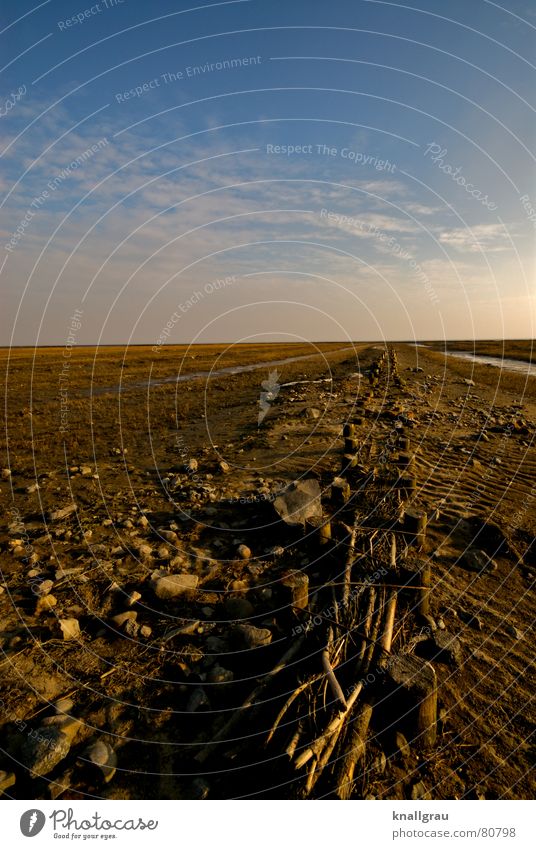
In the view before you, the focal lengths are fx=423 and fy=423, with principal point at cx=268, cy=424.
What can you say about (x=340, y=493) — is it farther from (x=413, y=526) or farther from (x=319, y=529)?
(x=413, y=526)

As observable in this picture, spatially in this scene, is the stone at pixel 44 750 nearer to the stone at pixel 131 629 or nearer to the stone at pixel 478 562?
the stone at pixel 131 629

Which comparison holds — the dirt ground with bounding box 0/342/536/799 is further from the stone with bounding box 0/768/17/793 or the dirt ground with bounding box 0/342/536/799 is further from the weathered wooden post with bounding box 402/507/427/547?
the weathered wooden post with bounding box 402/507/427/547

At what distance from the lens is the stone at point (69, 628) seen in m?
5.74

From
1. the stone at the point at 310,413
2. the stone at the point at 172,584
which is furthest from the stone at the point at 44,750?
the stone at the point at 310,413

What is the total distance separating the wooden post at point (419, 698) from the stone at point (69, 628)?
13.7ft

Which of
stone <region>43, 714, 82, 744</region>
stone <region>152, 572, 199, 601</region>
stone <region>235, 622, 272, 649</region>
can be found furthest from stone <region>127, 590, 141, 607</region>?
stone <region>43, 714, 82, 744</region>

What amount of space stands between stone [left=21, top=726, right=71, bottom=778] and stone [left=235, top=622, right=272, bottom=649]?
2.16m

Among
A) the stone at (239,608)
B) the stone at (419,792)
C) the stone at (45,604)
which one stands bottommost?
the stone at (419,792)

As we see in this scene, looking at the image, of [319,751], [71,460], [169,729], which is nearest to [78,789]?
[169,729]

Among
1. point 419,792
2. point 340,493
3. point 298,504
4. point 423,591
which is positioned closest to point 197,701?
point 419,792

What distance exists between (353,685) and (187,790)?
1.83 metres

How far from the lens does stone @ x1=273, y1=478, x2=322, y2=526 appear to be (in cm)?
834
